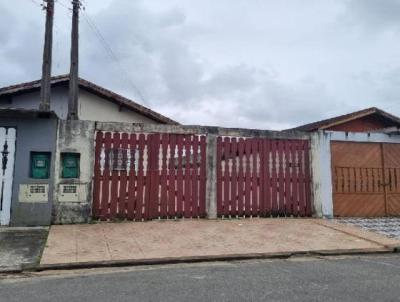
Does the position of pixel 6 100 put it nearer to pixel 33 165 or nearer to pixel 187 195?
pixel 33 165

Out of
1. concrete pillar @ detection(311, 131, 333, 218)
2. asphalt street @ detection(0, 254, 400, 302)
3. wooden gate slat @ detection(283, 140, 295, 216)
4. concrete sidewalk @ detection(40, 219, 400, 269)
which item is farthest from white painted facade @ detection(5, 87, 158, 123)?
asphalt street @ detection(0, 254, 400, 302)

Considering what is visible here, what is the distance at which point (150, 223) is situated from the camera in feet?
32.3

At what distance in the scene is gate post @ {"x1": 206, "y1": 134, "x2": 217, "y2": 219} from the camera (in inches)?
416

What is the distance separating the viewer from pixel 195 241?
8.16 metres

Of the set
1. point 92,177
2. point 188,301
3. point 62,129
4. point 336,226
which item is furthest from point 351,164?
point 188,301

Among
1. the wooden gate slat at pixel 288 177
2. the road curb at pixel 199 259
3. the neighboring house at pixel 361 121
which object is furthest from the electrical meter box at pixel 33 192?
the neighboring house at pixel 361 121

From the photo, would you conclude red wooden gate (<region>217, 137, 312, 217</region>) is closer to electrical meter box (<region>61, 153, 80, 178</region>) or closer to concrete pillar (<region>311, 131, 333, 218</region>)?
concrete pillar (<region>311, 131, 333, 218</region>)

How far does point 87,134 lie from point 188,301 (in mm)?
6338

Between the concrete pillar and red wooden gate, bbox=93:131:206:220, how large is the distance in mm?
3128

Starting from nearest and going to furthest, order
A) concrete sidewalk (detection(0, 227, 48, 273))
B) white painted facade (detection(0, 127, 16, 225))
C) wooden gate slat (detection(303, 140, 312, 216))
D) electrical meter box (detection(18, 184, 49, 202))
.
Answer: concrete sidewalk (detection(0, 227, 48, 273))
white painted facade (detection(0, 127, 16, 225))
electrical meter box (detection(18, 184, 49, 202))
wooden gate slat (detection(303, 140, 312, 216))

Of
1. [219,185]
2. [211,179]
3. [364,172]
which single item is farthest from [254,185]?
→ [364,172]

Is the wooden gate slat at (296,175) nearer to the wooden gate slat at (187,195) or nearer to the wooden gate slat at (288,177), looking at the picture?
the wooden gate slat at (288,177)

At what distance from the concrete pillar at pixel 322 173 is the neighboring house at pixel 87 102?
7.22 meters

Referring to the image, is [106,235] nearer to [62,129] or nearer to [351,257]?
[62,129]
